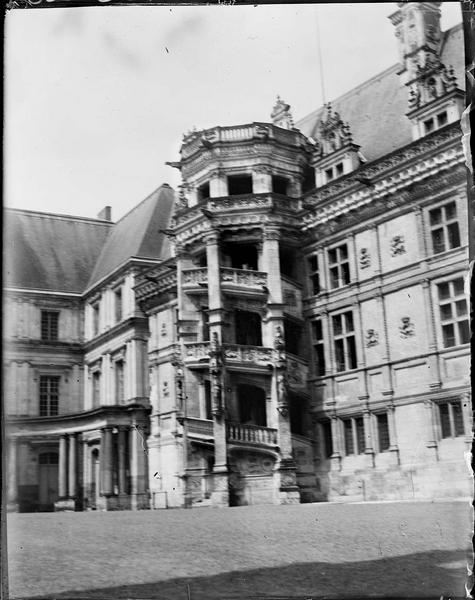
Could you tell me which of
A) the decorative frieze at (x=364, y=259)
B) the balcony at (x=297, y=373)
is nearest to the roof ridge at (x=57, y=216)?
the balcony at (x=297, y=373)

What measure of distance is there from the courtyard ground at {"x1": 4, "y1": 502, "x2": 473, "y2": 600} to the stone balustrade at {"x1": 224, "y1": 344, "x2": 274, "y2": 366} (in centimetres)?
118

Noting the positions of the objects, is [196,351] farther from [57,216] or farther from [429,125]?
[429,125]

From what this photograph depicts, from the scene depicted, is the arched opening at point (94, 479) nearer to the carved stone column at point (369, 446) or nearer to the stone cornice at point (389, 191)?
the carved stone column at point (369, 446)

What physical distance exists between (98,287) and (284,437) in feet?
7.58

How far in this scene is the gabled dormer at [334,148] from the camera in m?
6.08

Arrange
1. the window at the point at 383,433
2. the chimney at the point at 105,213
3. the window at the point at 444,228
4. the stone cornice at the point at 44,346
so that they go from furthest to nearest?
the chimney at the point at 105,213
the stone cornice at the point at 44,346
the window at the point at 383,433
the window at the point at 444,228

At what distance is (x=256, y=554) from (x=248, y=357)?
1594mm

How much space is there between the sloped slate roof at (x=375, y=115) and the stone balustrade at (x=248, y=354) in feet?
6.17

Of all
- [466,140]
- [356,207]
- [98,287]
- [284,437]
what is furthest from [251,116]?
[284,437]

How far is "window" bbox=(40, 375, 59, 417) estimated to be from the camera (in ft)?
19.2

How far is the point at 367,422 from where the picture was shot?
5.71 meters

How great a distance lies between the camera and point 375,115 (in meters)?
5.99

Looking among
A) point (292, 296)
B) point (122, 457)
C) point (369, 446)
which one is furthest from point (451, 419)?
point (122, 457)

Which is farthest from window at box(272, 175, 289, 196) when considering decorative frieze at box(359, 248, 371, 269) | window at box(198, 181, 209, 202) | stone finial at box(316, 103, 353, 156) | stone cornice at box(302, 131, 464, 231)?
decorative frieze at box(359, 248, 371, 269)
